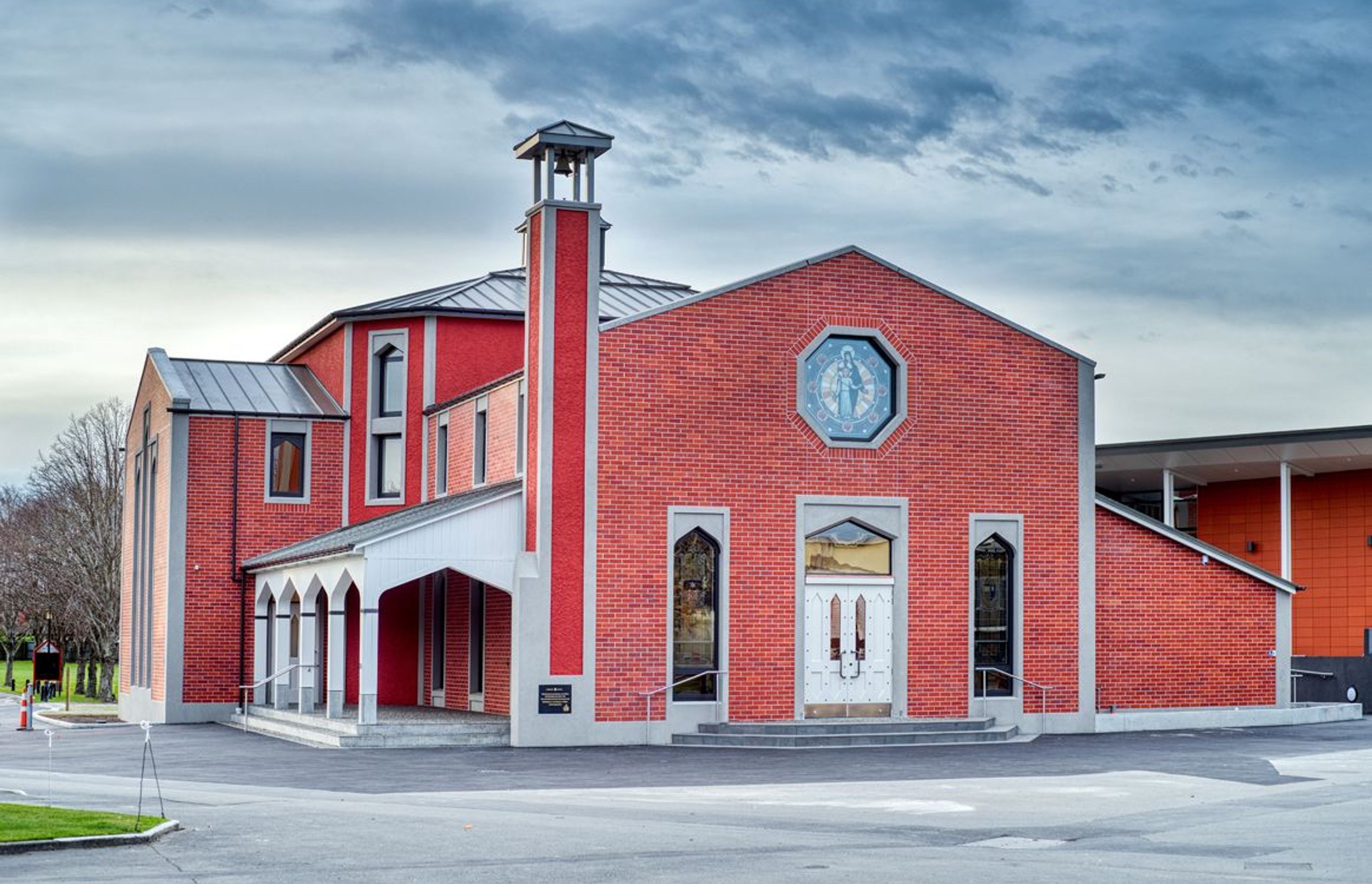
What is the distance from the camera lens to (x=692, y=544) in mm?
29859

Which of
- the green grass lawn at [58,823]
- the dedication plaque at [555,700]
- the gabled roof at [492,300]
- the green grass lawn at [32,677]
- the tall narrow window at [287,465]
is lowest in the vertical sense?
the green grass lawn at [32,677]

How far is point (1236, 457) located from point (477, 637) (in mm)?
19997

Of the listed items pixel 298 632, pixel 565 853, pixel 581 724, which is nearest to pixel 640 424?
pixel 581 724

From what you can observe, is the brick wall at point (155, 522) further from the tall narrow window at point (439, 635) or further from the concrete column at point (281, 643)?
the tall narrow window at point (439, 635)

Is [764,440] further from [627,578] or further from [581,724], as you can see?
[581,724]

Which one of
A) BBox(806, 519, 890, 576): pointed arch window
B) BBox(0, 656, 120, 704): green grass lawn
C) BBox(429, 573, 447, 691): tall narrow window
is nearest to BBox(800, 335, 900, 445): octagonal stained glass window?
BBox(806, 519, 890, 576): pointed arch window

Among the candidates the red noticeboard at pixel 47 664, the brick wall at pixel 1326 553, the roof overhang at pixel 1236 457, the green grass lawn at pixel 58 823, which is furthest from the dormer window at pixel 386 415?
the brick wall at pixel 1326 553

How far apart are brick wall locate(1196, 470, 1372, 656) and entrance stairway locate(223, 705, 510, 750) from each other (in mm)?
23364

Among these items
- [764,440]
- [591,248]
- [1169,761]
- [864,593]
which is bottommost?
[1169,761]

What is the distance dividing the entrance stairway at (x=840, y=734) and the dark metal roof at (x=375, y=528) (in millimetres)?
5054

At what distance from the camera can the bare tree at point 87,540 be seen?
57.6m

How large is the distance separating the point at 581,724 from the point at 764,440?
5706 mm

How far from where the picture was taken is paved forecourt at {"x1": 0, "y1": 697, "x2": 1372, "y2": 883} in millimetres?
13906

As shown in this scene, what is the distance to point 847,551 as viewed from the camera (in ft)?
101
